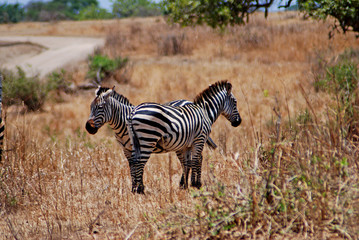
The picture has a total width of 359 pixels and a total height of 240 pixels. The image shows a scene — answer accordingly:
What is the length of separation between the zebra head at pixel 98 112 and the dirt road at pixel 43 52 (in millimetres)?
16772

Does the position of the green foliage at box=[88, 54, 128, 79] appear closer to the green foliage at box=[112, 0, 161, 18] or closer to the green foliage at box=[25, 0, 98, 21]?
the green foliage at box=[112, 0, 161, 18]

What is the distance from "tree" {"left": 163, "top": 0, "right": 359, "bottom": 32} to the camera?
9234mm

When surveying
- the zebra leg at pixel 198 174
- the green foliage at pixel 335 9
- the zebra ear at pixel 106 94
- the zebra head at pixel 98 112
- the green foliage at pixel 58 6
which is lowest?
the zebra leg at pixel 198 174

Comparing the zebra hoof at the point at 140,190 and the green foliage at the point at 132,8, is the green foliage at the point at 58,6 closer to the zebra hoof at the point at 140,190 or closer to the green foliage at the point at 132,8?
the green foliage at the point at 132,8

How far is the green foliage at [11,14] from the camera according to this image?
5659 cm

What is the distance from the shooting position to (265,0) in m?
10.3

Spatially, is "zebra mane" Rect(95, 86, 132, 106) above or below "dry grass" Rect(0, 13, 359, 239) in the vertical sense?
above

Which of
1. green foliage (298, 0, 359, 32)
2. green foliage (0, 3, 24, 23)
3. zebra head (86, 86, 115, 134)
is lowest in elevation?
zebra head (86, 86, 115, 134)

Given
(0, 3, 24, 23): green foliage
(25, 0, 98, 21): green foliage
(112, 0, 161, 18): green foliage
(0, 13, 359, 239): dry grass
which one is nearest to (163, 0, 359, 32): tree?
(0, 13, 359, 239): dry grass

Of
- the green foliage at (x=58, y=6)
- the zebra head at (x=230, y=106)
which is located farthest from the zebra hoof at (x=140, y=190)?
the green foliage at (x=58, y=6)

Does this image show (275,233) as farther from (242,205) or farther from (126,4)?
(126,4)

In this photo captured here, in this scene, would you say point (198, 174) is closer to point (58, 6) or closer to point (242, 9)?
point (242, 9)

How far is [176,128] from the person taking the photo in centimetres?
600

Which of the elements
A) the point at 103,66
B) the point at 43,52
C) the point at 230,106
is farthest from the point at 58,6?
the point at 230,106
